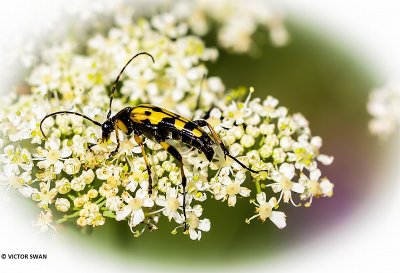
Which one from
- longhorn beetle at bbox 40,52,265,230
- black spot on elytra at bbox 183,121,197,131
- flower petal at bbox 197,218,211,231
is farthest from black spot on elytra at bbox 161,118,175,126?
flower petal at bbox 197,218,211,231

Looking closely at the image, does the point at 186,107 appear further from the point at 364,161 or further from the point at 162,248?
the point at 364,161

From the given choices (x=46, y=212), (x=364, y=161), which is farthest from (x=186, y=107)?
(x=364, y=161)

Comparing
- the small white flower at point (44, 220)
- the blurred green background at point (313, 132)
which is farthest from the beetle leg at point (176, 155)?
the small white flower at point (44, 220)

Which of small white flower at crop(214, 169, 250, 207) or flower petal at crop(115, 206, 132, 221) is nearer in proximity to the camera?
flower petal at crop(115, 206, 132, 221)

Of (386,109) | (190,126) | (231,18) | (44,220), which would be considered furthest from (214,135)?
(231,18)

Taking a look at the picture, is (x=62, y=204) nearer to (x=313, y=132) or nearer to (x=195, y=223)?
(x=195, y=223)

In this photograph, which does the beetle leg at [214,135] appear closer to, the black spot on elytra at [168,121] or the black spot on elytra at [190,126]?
the black spot on elytra at [190,126]

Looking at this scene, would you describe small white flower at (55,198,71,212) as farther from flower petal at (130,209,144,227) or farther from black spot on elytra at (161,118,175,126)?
black spot on elytra at (161,118,175,126)
